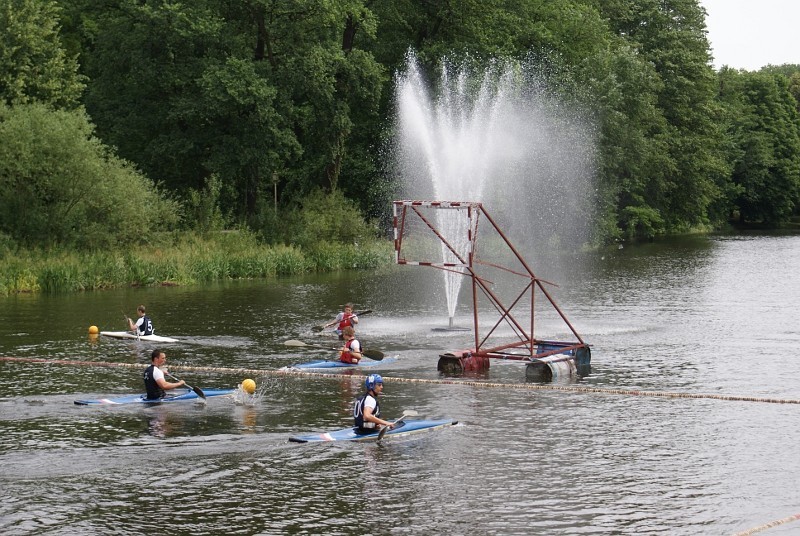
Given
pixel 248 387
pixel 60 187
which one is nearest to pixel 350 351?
pixel 248 387

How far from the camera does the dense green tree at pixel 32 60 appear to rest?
7338cm

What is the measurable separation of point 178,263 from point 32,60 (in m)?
20.7

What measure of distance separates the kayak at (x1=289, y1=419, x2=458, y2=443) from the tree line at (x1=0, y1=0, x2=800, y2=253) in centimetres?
4095

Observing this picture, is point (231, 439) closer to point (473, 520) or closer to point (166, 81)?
point (473, 520)

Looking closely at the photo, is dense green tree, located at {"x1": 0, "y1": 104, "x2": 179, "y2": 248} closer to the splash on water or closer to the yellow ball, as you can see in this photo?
the splash on water

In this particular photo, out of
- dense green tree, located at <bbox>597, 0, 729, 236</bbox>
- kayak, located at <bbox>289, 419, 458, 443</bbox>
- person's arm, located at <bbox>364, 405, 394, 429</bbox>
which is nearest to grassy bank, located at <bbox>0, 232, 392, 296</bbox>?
kayak, located at <bbox>289, 419, 458, 443</bbox>

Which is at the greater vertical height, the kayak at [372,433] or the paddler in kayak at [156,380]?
the paddler in kayak at [156,380]

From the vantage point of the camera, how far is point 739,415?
30156mm

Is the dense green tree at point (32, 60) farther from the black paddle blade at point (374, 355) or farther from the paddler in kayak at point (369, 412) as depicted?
the paddler in kayak at point (369, 412)

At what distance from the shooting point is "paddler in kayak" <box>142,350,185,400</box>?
101ft

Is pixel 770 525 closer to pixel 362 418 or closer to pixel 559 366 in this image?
pixel 362 418

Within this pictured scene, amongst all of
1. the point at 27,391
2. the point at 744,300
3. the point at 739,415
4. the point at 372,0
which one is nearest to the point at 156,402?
the point at 27,391

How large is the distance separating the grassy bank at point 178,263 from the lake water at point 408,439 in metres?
10.0

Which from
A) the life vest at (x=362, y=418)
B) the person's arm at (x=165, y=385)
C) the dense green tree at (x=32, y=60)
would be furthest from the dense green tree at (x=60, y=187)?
the life vest at (x=362, y=418)
